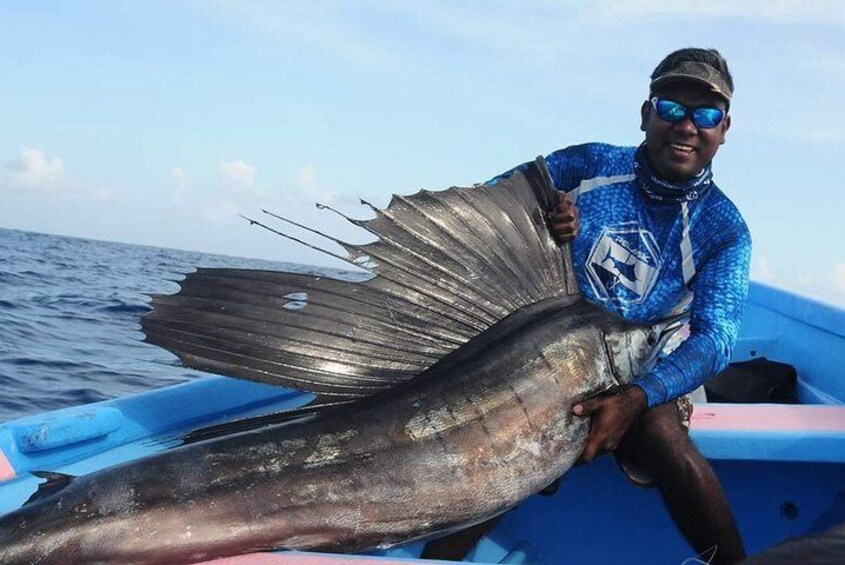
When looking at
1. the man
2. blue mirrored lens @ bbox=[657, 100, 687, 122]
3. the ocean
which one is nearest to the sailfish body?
the man

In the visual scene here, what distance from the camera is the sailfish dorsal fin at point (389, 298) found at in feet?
7.64

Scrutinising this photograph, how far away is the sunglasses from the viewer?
2.75 metres

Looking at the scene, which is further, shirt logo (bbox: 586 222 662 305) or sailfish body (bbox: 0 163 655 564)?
shirt logo (bbox: 586 222 662 305)

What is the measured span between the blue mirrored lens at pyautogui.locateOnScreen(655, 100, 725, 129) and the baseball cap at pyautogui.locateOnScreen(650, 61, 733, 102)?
63 mm

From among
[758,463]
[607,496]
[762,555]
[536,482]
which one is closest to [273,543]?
[536,482]

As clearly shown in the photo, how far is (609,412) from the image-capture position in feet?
8.02

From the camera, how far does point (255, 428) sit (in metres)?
2.20

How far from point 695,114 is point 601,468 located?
1210mm

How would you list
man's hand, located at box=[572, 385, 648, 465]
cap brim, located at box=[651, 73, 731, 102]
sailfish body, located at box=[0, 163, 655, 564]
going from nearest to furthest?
sailfish body, located at box=[0, 163, 655, 564] < man's hand, located at box=[572, 385, 648, 465] < cap brim, located at box=[651, 73, 731, 102]

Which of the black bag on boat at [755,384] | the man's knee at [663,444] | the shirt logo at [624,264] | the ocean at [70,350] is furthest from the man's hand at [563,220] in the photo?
the black bag on boat at [755,384]

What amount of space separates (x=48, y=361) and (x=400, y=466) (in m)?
5.78

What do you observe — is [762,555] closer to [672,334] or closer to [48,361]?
[672,334]

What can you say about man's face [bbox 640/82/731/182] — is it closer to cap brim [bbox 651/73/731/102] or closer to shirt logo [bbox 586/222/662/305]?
cap brim [bbox 651/73/731/102]

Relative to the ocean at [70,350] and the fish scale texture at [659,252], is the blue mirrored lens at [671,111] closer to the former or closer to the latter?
the fish scale texture at [659,252]
